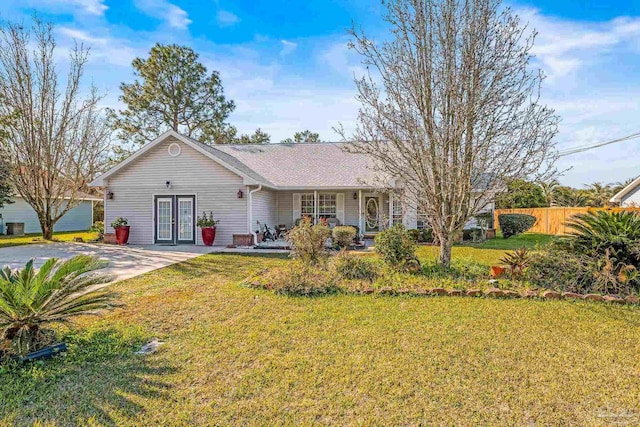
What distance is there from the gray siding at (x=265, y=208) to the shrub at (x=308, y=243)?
22.7ft

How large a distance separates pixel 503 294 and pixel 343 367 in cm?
397

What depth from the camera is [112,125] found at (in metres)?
27.1

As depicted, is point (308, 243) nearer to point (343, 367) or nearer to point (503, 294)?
point (503, 294)

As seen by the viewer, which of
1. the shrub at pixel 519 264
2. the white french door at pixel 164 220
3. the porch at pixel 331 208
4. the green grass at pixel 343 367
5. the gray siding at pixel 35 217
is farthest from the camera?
the gray siding at pixel 35 217

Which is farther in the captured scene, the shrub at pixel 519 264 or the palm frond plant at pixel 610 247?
the shrub at pixel 519 264

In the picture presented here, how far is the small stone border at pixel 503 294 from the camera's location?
5984mm

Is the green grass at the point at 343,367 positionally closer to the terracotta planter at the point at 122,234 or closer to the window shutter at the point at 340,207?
the terracotta planter at the point at 122,234

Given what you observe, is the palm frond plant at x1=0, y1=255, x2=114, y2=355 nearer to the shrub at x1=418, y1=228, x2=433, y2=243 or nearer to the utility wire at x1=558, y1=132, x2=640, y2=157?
the shrub at x1=418, y1=228, x2=433, y2=243


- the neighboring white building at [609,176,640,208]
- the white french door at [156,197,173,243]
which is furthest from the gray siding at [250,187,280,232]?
the neighboring white building at [609,176,640,208]

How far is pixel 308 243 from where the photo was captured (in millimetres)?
8305

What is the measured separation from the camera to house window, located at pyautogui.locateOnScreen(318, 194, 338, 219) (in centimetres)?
1761

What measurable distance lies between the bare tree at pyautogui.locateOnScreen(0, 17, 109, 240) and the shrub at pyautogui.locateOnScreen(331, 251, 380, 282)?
16.9 meters

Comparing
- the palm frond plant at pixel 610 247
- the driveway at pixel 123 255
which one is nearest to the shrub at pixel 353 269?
the palm frond plant at pixel 610 247

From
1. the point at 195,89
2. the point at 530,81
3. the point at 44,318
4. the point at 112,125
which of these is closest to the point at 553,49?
the point at 530,81
